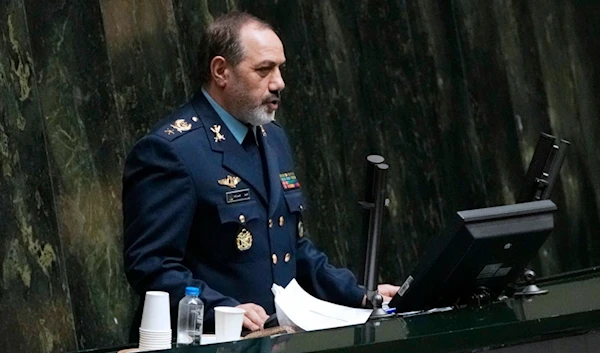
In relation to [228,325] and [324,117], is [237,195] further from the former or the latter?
[324,117]

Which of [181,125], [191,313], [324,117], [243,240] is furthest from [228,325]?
[324,117]

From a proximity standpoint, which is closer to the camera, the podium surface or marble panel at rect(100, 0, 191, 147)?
the podium surface

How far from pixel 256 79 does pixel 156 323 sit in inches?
43.0

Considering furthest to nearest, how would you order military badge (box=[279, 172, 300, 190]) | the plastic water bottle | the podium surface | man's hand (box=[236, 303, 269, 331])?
military badge (box=[279, 172, 300, 190]) → man's hand (box=[236, 303, 269, 331]) → the plastic water bottle → the podium surface

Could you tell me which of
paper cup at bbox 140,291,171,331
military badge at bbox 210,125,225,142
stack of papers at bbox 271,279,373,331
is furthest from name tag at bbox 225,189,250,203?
paper cup at bbox 140,291,171,331

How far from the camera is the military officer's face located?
14.4 feet

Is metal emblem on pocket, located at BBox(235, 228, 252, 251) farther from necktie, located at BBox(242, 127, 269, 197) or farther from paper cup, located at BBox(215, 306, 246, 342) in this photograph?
paper cup, located at BBox(215, 306, 246, 342)

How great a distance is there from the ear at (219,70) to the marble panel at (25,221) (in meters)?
1.22

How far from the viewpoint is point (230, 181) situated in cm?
433

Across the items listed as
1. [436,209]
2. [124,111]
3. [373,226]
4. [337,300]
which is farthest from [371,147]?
[373,226]

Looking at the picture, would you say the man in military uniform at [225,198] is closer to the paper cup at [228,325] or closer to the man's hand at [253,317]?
the man's hand at [253,317]

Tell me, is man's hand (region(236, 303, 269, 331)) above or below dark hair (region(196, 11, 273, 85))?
below

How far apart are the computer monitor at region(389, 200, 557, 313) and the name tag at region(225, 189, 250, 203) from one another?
0.66 metres

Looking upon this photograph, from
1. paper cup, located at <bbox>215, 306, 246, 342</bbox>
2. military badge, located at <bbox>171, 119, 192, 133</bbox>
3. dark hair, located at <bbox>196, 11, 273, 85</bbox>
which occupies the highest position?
dark hair, located at <bbox>196, 11, 273, 85</bbox>
